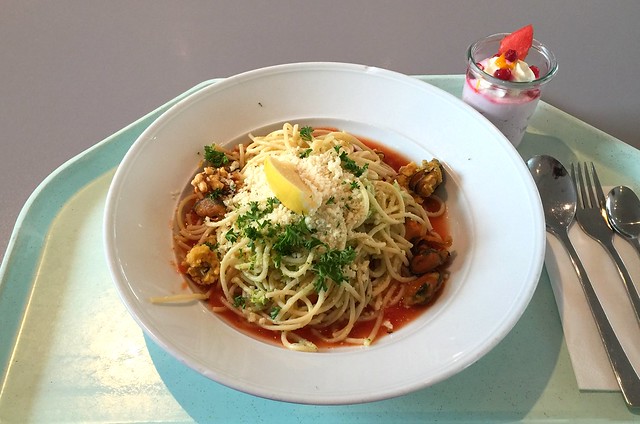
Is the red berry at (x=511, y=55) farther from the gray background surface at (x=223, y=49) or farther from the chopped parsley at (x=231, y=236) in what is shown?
the chopped parsley at (x=231, y=236)

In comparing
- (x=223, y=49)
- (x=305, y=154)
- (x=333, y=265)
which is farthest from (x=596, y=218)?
(x=223, y=49)

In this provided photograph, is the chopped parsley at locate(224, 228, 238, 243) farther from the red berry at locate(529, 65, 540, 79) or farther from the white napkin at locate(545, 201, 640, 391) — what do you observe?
the red berry at locate(529, 65, 540, 79)

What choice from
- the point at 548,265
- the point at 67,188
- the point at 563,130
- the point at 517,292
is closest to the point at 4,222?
the point at 67,188

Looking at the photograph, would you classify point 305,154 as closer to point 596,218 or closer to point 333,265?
point 333,265

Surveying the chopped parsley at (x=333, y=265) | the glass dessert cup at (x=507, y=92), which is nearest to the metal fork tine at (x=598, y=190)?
the glass dessert cup at (x=507, y=92)

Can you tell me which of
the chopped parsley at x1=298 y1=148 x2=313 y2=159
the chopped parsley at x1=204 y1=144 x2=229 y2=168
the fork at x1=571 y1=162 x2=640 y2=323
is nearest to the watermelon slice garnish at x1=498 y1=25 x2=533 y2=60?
the fork at x1=571 y1=162 x2=640 y2=323
